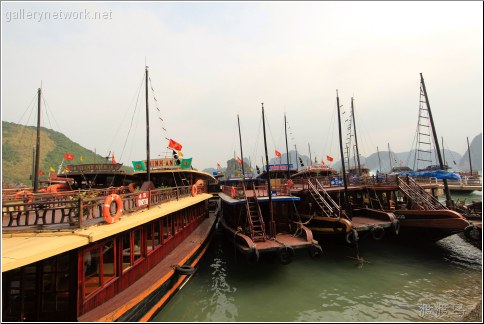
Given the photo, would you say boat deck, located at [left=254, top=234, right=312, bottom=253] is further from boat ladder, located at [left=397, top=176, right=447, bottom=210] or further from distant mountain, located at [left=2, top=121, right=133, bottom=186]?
distant mountain, located at [left=2, top=121, right=133, bottom=186]

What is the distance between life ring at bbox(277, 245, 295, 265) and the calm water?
0.75 meters

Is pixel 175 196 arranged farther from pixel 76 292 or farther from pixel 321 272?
pixel 321 272

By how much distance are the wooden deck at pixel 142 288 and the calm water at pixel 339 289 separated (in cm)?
130

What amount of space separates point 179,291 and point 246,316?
3.44 metres

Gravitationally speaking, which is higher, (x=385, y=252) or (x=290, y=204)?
(x=290, y=204)

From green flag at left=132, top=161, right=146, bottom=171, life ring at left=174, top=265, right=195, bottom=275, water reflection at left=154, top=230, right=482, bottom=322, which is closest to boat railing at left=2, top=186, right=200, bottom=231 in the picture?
life ring at left=174, top=265, right=195, bottom=275

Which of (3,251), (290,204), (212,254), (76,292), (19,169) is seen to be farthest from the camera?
(19,169)

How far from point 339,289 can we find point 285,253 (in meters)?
2.83

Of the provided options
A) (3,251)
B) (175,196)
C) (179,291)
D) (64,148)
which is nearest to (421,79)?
(175,196)

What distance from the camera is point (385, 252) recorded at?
15.0 metres

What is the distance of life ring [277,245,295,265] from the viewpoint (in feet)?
35.0

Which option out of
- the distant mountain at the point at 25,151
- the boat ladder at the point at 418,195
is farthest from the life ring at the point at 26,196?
the distant mountain at the point at 25,151

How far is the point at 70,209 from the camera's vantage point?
6.46 meters

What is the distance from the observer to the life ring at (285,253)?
1068 centimetres
